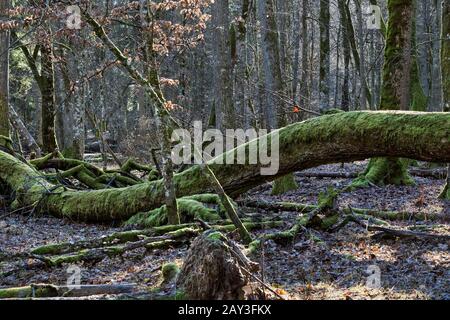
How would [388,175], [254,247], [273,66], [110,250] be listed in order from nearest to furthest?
1. [254,247]
2. [110,250]
3. [388,175]
4. [273,66]

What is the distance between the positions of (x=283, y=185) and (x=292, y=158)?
4287mm

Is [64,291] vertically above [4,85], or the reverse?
[4,85]

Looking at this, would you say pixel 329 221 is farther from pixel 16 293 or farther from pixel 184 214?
pixel 16 293

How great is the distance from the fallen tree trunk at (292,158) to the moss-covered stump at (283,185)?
3.17 meters

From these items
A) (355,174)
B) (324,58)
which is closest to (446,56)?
(355,174)

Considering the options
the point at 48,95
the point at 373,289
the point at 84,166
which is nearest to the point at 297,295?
the point at 373,289

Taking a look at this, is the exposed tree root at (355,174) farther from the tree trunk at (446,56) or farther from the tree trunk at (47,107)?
the tree trunk at (47,107)

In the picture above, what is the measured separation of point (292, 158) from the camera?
8.75 meters

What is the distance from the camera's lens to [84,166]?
13492 millimetres

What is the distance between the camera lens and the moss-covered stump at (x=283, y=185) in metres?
12.9

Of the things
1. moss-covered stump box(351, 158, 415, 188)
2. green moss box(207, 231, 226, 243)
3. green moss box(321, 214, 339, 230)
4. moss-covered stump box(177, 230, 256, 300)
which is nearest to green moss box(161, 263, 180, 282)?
moss-covered stump box(177, 230, 256, 300)

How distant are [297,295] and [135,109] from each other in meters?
38.7

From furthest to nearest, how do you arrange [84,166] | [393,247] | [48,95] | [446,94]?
[48,95] → [84,166] → [446,94] → [393,247]
